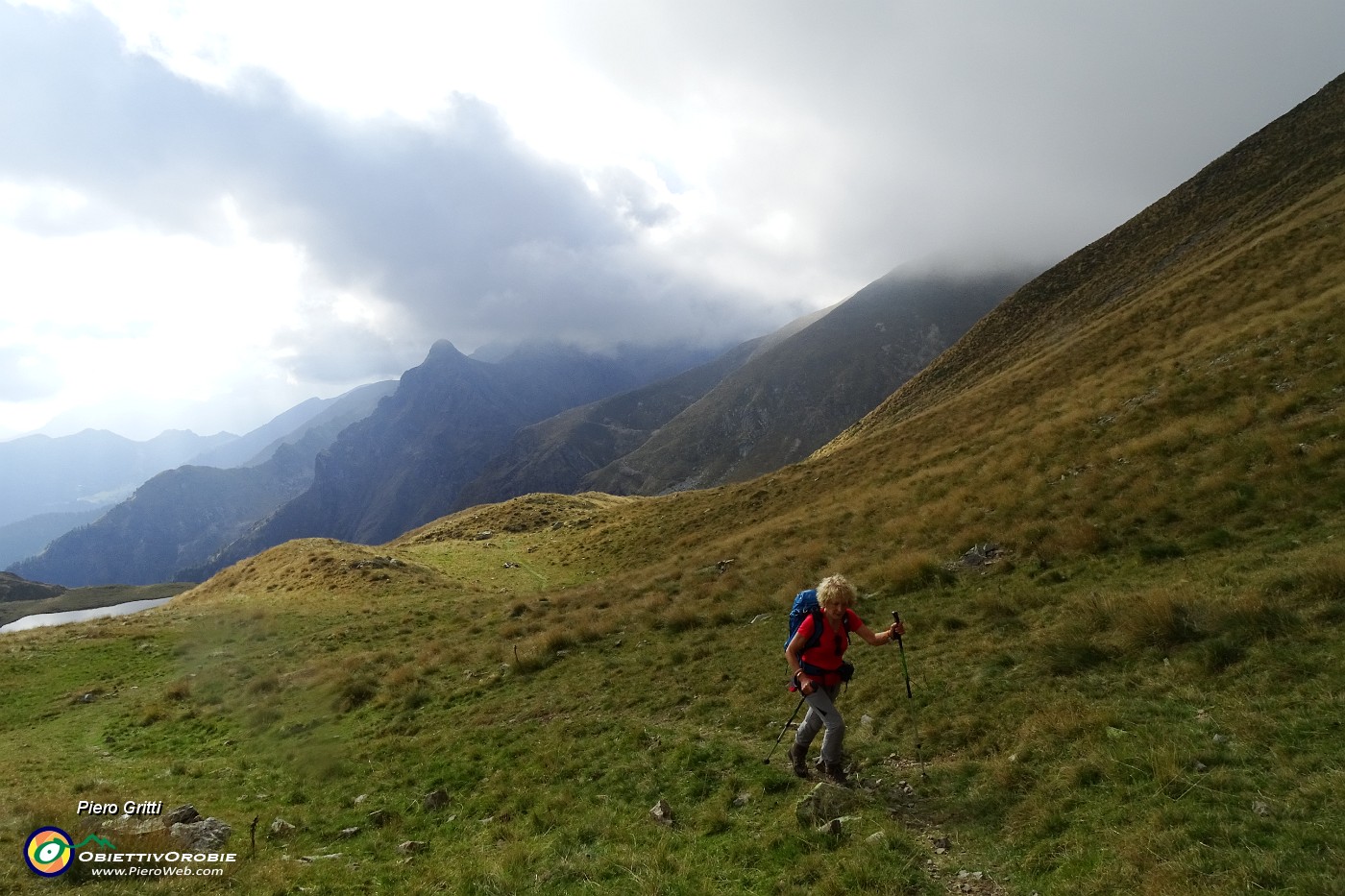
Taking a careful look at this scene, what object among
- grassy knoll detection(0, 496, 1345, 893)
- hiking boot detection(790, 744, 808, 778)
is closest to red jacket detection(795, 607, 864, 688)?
hiking boot detection(790, 744, 808, 778)

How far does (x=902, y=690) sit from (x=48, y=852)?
555 inches

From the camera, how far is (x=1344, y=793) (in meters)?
5.89

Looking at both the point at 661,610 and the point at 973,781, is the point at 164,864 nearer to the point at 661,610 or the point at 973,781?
the point at 973,781

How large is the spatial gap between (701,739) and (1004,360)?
193 feet

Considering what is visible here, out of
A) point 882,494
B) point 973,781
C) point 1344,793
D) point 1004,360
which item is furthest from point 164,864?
point 1004,360

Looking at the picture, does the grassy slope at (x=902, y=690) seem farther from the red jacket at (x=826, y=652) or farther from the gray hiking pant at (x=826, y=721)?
the red jacket at (x=826, y=652)

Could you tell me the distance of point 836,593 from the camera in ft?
31.0

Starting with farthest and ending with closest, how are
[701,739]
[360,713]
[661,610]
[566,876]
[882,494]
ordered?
1. [882,494]
2. [661,610]
3. [360,713]
4. [701,739]
5. [566,876]

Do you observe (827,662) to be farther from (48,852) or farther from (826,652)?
(48,852)

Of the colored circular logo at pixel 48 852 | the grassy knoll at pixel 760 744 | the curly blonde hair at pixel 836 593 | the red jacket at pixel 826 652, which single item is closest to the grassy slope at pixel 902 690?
the grassy knoll at pixel 760 744

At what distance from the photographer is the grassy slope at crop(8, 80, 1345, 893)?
23.3 feet

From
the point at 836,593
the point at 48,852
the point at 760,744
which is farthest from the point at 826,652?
the point at 48,852

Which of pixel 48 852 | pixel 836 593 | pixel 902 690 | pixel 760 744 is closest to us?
pixel 48 852

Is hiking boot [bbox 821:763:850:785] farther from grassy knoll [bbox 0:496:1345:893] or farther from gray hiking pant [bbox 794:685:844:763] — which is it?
grassy knoll [bbox 0:496:1345:893]
